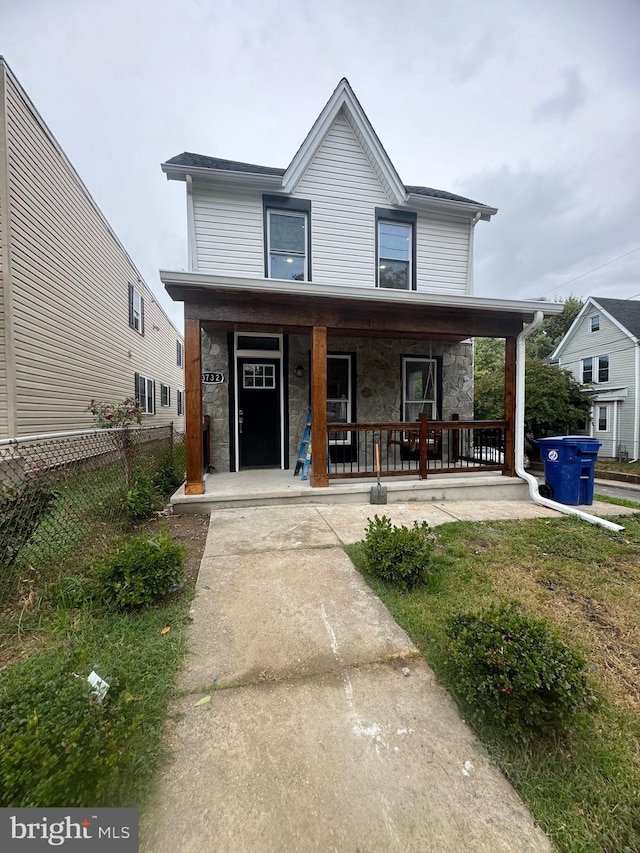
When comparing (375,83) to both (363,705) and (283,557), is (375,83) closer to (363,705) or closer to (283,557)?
(283,557)

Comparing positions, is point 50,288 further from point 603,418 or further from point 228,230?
point 603,418

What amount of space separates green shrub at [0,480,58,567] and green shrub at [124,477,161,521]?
140 cm

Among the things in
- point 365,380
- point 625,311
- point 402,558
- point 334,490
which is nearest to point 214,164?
point 365,380

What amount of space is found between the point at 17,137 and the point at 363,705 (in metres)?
8.85

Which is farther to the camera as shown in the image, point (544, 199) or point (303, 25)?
point (544, 199)

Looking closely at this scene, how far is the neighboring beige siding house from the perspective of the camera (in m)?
5.45

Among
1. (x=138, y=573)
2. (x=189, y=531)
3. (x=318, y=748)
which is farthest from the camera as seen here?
(x=189, y=531)

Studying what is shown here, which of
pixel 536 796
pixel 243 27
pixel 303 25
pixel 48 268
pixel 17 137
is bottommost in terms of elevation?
pixel 536 796

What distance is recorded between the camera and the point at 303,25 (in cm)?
836

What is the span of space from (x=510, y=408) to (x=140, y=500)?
568cm

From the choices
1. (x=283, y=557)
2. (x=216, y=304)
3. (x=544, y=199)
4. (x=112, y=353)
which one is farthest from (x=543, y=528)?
(x=544, y=199)

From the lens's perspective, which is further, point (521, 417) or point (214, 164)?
point (214, 164)

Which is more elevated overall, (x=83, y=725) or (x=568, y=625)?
(x=83, y=725)

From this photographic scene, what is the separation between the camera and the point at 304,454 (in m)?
6.07
